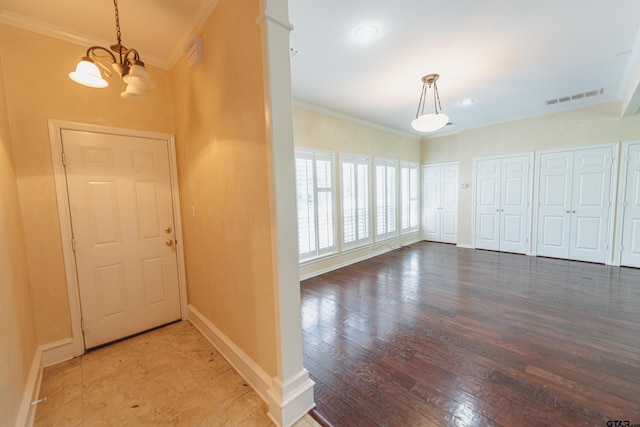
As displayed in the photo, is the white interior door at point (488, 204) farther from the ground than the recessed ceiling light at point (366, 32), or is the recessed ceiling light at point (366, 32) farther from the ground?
the recessed ceiling light at point (366, 32)

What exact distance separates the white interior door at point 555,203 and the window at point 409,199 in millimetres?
2457

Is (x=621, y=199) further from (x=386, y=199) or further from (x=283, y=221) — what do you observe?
(x=283, y=221)

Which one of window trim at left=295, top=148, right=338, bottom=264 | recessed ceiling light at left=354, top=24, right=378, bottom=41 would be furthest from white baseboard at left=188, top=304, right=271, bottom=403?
recessed ceiling light at left=354, top=24, right=378, bottom=41

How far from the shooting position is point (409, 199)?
20.8ft

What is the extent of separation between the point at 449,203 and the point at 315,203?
4.12 m

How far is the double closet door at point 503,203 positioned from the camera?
512cm

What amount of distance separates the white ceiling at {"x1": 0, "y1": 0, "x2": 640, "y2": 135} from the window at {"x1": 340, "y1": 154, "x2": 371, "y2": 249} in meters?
1.28

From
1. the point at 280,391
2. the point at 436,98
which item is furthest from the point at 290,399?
the point at 436,98

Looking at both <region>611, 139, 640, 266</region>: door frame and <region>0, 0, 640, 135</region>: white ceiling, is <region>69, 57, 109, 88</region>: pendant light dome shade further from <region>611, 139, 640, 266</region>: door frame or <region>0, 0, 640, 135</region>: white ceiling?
<region>611, 139, 640, 266</region>: door frame

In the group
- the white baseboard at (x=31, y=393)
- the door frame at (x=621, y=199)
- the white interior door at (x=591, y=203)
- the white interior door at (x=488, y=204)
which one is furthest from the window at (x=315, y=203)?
the door frame at (x=621, y=199)

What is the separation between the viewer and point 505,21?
7.11 ft

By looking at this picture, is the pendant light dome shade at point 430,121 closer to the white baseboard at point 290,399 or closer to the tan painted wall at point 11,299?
the white baseboard at point 290,399

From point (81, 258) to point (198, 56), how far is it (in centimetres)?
205

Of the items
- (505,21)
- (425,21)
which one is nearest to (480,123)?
(505,21)
